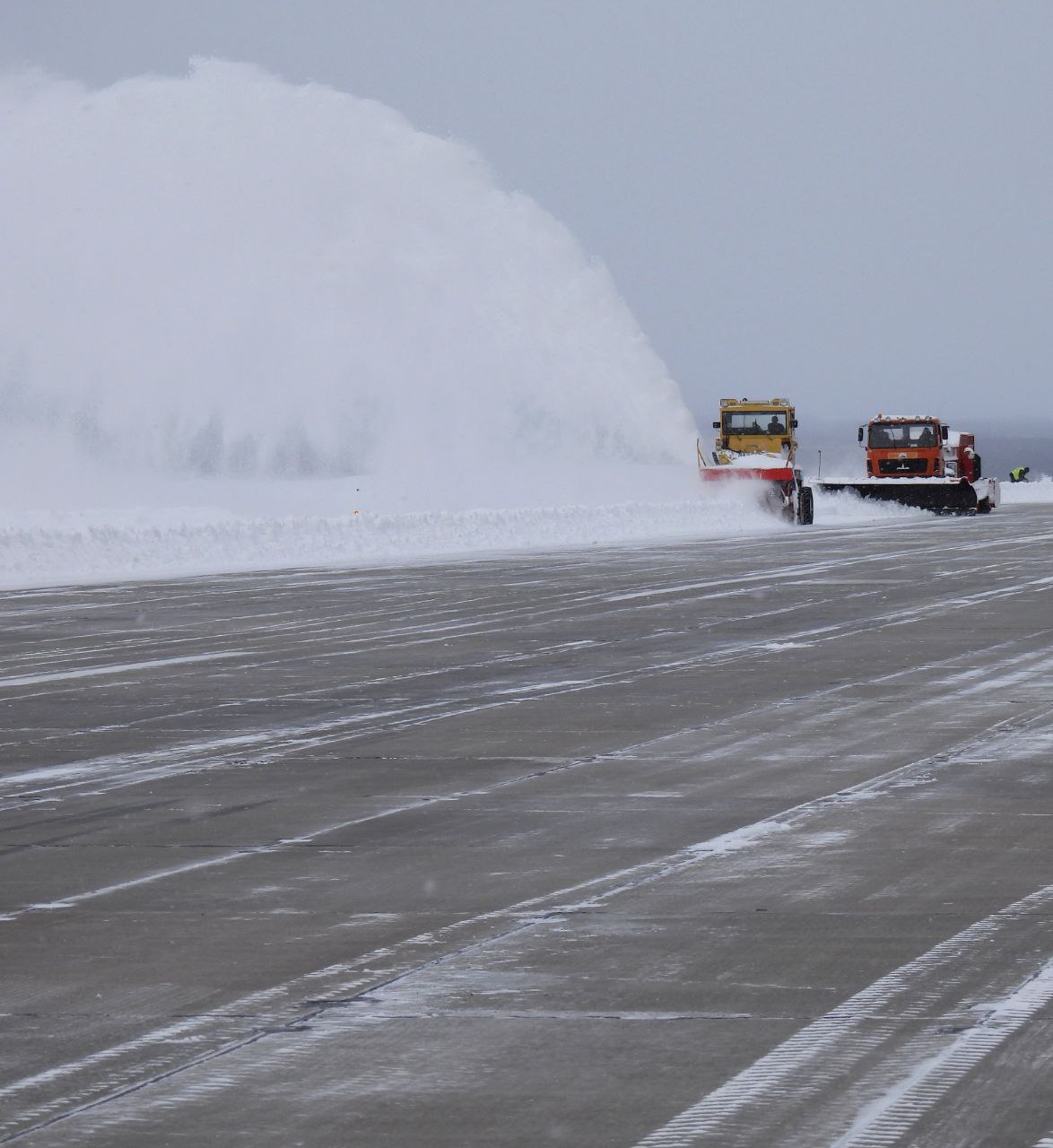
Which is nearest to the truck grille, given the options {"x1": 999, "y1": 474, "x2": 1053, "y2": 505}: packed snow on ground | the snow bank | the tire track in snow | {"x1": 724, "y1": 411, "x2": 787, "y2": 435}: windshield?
the snow bank

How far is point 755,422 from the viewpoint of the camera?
1812 inches

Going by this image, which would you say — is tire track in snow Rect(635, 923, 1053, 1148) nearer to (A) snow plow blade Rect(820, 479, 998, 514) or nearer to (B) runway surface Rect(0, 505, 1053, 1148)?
(B) runway surface Rect(0, 505, 1053, 1148)

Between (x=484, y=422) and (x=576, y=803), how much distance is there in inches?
1913

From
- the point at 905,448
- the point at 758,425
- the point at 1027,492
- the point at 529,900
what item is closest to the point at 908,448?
the point at 905,448

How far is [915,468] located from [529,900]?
152 feet

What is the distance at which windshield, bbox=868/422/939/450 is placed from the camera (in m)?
51.5

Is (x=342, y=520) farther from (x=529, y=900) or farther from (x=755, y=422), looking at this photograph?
(x=529, y=900)

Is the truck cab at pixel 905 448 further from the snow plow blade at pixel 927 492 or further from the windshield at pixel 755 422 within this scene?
the windshield at pixel 755 422

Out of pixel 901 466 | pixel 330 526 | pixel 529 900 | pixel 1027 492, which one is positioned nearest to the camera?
pixel 529 900

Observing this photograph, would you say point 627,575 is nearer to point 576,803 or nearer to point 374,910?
point 576,803

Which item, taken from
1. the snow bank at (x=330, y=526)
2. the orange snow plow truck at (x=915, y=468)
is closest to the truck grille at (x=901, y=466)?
the orange snow plow truck at (x=915, y=468)

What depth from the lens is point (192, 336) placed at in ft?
179

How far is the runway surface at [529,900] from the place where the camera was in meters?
4.54

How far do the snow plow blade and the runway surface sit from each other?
3591 centimetres
